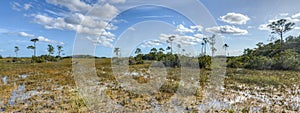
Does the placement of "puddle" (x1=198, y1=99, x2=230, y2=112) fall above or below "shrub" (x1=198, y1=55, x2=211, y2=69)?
below

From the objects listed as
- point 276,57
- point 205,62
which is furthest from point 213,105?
point 276,57

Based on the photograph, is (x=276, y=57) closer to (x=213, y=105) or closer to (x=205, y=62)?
(x=205, y=62)

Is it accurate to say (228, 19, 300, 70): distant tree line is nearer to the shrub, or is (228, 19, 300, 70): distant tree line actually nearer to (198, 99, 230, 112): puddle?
the shrub

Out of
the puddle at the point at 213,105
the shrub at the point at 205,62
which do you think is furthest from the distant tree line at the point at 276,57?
the puddle at the point at 213,105

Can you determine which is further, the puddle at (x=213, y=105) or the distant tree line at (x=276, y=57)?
the distant tree line at (x=276, y=57)

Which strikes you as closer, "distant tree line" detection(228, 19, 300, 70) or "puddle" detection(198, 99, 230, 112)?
"puddle" detection(198, 99, 230, 112)

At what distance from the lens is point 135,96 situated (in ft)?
27.0

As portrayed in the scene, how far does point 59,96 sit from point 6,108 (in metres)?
2.06

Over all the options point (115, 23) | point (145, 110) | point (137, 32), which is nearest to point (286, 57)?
point (137, 32)

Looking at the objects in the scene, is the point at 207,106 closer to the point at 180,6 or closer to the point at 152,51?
the point at 180,6

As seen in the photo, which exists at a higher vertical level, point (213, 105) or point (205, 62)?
point (205, 62)

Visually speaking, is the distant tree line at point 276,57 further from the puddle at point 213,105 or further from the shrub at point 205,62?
the puddle at point 213,105

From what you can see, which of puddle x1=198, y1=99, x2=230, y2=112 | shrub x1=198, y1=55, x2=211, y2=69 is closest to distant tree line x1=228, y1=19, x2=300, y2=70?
shrub x1=198, y1=55, x2=211, y2=69

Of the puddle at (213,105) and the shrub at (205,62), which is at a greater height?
the shrub at (205,62)
